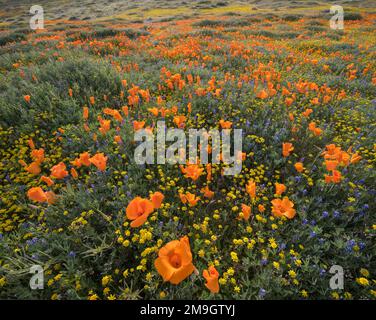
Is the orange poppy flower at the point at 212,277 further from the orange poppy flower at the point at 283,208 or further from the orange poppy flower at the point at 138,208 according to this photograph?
the orange poppy flower at the point at 283,208

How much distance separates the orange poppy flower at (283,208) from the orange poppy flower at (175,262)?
1.16m

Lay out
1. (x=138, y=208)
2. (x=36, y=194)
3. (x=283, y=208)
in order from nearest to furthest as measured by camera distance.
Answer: (x=138, y=208)
(x=36, y=194)
(x=283, y=208)

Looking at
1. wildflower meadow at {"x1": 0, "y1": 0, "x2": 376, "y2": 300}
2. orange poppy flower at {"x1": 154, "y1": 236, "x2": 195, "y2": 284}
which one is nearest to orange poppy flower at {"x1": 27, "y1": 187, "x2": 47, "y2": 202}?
wildflower meadow at {"x1": 0, "y1": 0, "x2": 376, "y2": 300}

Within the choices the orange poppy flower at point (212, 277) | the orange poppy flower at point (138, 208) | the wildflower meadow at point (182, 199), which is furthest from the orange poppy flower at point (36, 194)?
the orange poppy flower at point (212, 277)

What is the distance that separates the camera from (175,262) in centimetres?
166

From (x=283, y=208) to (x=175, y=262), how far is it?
1358 millimetres

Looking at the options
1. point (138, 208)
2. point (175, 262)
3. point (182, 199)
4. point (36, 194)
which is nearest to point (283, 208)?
point (182, 199)

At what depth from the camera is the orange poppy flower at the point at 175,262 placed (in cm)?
151

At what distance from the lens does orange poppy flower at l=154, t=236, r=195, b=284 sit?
59.6 inches

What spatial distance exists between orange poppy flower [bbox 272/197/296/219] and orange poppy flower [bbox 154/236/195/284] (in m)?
1.16

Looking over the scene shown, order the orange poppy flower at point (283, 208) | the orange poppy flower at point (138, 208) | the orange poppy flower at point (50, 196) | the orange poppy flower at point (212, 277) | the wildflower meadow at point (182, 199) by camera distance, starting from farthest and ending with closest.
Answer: the orange poppy flower at point (50, 196) < the orange poppy flower at point (283, 208) < the wildflower meadow at point (182, 199) < the orange poppy flower at point (138, 208) < the orange poppy flower at point (212, 277)

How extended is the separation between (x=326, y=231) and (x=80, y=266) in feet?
8.53

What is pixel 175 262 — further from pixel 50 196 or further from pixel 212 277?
pixel 50 196
